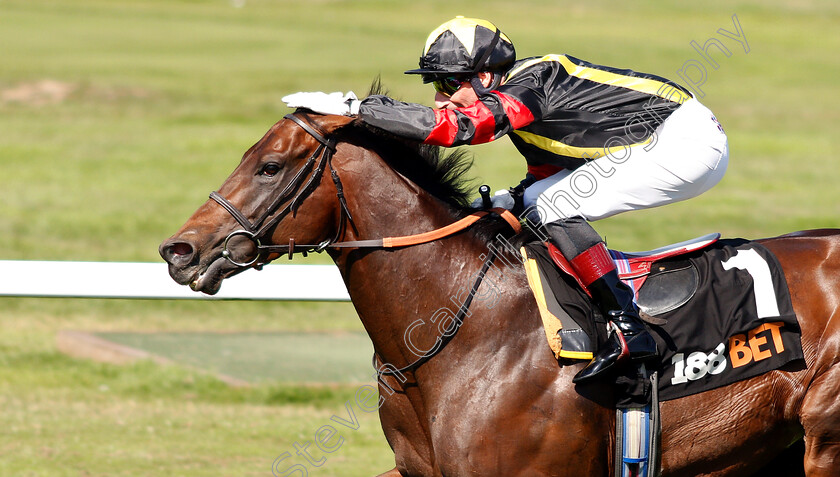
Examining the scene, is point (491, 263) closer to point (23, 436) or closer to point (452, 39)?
point (452, 39)

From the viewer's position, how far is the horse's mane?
11.8 feet

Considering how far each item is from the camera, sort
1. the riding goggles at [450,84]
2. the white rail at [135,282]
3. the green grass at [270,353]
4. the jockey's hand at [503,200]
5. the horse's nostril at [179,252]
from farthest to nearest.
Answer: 1. the green grass at [270,353]
2. the white rail at [135,282]
3. the jockey's hand at [503,200]
4. the riding goggles at [450,84]
5. the horse's nostril at [179,252]

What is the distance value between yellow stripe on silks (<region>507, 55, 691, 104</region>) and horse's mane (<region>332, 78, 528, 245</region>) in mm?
516

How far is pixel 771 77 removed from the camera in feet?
78.8

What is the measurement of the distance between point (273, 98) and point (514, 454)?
1664 cm

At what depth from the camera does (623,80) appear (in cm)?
381

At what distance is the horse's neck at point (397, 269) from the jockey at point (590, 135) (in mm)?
334

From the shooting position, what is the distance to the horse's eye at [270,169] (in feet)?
11.4

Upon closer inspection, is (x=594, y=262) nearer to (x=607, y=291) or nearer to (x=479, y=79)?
(x=607, y=291)

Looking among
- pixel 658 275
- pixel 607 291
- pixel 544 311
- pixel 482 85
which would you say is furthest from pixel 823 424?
pixel 482 85

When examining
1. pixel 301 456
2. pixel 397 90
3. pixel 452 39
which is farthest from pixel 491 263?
pixel 397 90

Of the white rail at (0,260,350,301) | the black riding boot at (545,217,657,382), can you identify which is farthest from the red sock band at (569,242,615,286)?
the white rail at (0,260,350,301)

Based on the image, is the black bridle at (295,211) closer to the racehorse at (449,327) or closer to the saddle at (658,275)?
the racehorse at (449,327)

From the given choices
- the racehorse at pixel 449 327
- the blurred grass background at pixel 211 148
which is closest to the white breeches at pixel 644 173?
the racehorse at pixel 449 327
